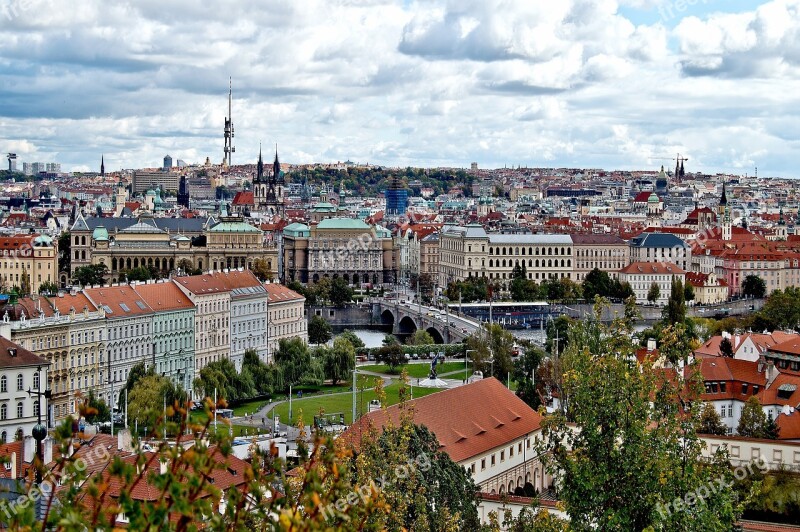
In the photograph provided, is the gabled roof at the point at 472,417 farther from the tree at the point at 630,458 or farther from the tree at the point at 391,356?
the tree at the point at 391,356

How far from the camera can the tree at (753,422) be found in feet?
136

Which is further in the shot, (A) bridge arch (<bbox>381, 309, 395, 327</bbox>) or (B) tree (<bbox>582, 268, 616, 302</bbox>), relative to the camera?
(B) tree (<bbox>582, 268, 616, 302</bbox>)

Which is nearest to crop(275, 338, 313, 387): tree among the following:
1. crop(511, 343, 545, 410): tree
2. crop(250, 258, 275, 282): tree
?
crop(511, 343, 545, 410): tree

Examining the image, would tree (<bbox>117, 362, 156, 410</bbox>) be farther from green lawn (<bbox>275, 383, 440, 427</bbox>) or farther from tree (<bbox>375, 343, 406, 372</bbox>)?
tree (<bbox>375, 343, 406, 372</bbox>)

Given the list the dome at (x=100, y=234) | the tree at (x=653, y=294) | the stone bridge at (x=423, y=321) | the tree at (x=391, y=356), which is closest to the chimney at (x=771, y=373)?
the tree at (x=391, y=356)

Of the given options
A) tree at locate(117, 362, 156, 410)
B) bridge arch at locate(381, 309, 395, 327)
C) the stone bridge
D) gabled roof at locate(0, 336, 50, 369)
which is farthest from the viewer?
bridge arch at locate(381, 309, 395, 327)

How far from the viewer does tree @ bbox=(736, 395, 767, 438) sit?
41438 millimetres

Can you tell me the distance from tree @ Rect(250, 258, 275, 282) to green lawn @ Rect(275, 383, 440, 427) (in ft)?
174

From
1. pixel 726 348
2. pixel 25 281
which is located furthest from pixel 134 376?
pixel 25 281

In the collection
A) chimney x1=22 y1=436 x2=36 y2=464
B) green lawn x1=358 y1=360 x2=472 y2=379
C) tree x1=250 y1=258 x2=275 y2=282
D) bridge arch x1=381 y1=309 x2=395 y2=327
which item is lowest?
bridge arch x1=381 y1=309 x2=395 y2=327

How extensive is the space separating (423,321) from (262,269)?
2449cm

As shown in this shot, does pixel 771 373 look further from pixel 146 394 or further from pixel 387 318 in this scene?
pixel 387 318

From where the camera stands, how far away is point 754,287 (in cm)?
12462

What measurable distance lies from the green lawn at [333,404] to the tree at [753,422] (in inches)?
608
